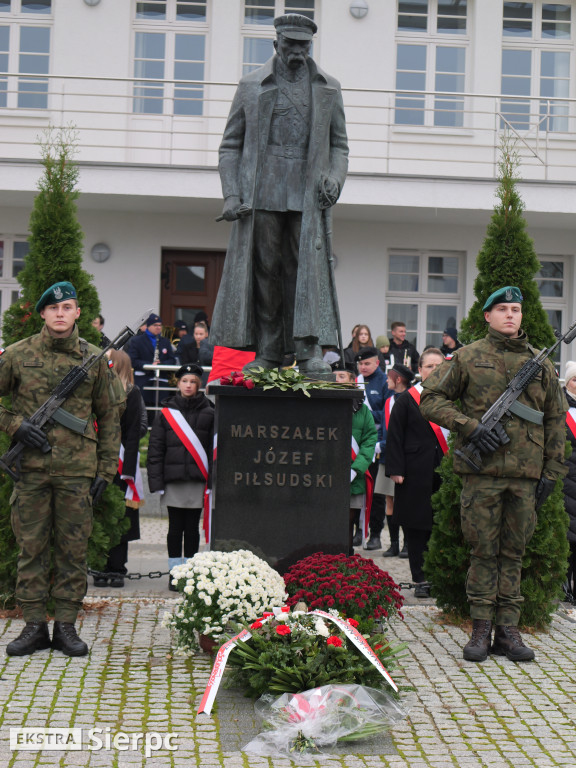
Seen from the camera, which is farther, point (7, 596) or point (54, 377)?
point (7, 596)

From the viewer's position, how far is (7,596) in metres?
7.36

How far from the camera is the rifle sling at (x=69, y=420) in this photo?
245 inches

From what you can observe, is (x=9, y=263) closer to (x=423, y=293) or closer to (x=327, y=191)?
(x=423, y=293)

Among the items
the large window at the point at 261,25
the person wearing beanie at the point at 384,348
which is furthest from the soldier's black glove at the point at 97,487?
the large window at the point at 261,25

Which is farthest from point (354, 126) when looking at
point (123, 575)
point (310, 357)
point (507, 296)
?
point (507, 296)

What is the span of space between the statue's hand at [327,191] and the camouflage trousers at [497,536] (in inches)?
78.4

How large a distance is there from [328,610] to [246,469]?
1201 millimetres

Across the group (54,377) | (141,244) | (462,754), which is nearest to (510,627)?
(462,754)

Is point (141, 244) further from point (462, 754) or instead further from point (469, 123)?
point (462, 754)

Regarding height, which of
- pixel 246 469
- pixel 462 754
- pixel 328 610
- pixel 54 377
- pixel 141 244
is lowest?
pixel 462 754

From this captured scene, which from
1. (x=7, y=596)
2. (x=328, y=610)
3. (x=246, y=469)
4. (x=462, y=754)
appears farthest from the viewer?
(x=7, y=596)

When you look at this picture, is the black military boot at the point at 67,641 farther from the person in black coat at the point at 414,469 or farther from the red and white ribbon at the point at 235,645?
the person in black coat at the point at 414,469

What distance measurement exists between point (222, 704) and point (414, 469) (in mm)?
3760

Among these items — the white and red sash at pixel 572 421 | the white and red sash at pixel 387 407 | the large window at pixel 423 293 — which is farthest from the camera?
the large window at pixel 423 293
